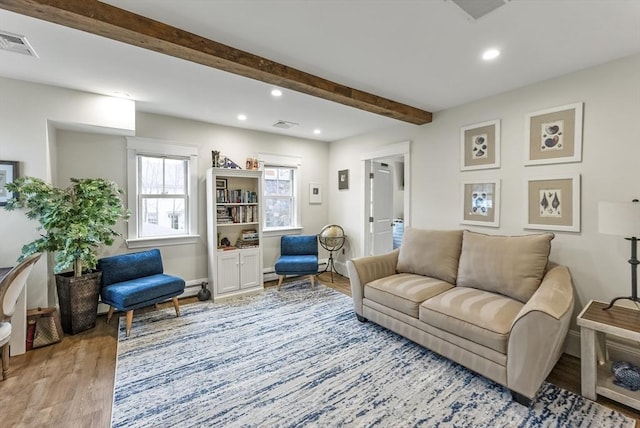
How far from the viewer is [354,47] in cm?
218

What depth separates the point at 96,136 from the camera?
3426 millimetres

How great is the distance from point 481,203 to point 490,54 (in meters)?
1.61

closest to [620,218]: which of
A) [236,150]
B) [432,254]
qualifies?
[432,254]

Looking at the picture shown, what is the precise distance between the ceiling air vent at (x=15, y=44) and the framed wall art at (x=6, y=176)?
1079mm

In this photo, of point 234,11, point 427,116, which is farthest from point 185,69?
point 427,116

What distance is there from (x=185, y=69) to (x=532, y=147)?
341 cm

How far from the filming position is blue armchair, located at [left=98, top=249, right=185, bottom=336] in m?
2.92

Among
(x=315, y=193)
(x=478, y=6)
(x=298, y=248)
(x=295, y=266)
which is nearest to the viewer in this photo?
(x=478, y=6)

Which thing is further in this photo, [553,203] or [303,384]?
[553,203]

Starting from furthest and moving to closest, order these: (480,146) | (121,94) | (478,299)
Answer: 1. (480,146)
2. (121,94)
3. (478,299)

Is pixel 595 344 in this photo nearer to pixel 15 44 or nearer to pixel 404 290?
pixel 404 290

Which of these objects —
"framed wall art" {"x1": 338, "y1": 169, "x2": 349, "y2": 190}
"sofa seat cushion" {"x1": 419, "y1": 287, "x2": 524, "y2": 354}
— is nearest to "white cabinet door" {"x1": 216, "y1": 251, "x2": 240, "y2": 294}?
"framed wall art" {"x1": 338, "y1": 169, "x2": 349, "y2": 190}

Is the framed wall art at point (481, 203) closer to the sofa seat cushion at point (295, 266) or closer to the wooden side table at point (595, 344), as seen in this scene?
the wooden side table at point (595, 344)

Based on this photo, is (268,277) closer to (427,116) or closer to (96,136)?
(96,136)
